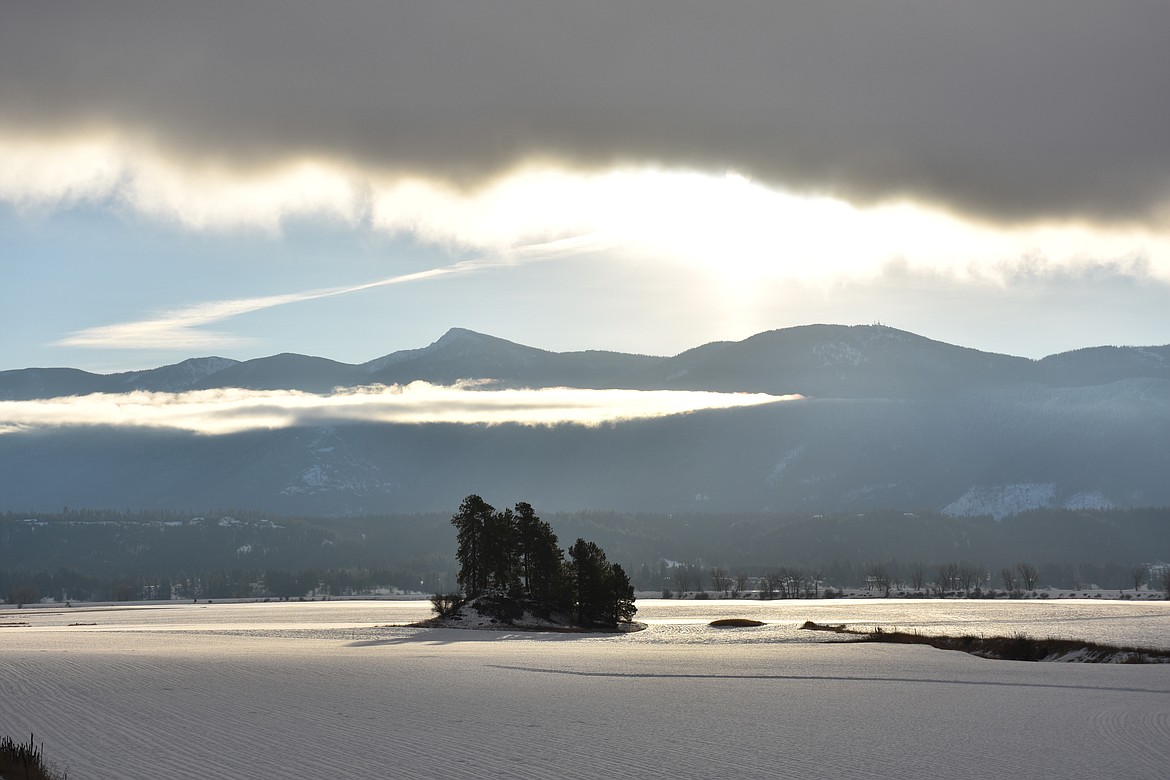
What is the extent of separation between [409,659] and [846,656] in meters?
39.7

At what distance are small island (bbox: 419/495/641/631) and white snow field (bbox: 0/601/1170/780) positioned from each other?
50.6m

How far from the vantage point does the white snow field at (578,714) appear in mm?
41812

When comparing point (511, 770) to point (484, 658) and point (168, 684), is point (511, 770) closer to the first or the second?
point (168, 684)

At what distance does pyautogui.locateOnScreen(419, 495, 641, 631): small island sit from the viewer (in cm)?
16000

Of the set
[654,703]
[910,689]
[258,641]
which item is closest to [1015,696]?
[910,689]

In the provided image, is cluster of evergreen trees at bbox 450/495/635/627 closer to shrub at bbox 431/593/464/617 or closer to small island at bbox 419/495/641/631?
small island at bbox 419/495/641/631

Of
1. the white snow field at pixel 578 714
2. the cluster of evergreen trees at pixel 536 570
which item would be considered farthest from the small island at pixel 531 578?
the white snow field at pixel 578 714

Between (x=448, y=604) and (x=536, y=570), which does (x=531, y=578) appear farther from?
(x=448, y=604)

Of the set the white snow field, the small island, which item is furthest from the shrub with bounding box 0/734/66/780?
the small island

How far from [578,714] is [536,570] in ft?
362

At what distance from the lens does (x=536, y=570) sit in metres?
168

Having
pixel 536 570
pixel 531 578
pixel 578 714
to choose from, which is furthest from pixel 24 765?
pixel 531 578

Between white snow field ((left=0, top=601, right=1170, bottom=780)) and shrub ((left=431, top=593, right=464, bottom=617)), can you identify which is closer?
white snow field ((left=0, top=601, right=1170, bottom=780))

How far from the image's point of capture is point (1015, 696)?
2682 inches
